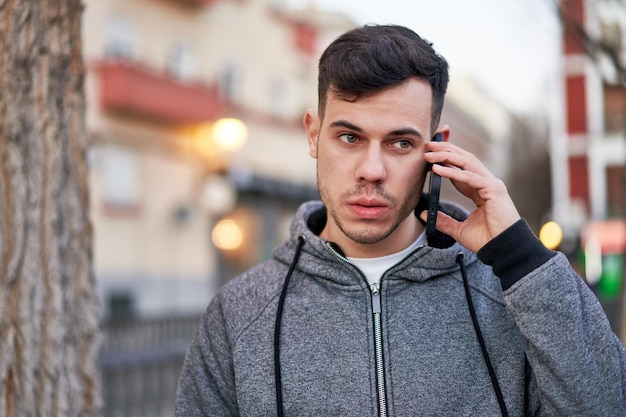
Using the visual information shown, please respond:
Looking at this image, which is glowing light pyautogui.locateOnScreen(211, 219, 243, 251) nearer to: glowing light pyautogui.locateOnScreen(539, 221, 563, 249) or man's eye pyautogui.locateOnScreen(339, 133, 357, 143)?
glowing light pyautogui.locateOnScreen(539, 221, 563, 249)

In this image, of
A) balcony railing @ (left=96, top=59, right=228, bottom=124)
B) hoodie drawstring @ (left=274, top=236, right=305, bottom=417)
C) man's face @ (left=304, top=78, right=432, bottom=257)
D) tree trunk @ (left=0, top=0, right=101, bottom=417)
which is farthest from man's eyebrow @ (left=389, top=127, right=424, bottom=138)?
balcony railing @ (left=96, top=59, right=228, bottom=124)

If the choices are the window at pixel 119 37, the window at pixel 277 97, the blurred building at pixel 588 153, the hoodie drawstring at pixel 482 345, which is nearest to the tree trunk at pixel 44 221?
the hoodie drawstring at pixel 482 345

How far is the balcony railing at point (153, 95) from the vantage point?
66.9ft

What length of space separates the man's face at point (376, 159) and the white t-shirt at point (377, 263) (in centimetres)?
11

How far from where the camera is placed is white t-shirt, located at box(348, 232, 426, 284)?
2.82 m

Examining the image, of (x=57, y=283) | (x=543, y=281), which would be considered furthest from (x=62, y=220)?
(x=543, y=281)

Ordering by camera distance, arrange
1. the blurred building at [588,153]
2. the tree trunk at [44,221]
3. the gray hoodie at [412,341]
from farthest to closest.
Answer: the blurred building at [588,153]
the tree trunk at [44,221]
the gray hoodie at [412,341]

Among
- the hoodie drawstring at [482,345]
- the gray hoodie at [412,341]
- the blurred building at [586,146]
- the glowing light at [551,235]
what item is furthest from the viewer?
the blurred building at [586,146]

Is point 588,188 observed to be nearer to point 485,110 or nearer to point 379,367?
point 379,367

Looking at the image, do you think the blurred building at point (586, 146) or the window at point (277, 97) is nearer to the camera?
the window at point (277, 97)

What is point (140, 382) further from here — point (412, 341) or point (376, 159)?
point (376, 159)

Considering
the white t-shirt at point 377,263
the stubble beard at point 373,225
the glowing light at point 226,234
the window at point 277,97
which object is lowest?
the glowing light at point 226,234

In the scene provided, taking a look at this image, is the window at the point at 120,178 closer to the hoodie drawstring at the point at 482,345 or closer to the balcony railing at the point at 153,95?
the balcony railing at the point at 153,95

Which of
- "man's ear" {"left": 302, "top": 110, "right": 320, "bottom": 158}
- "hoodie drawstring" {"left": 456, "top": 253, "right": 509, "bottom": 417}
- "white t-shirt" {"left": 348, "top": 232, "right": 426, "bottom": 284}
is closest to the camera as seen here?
"hoodie drawstring" {"left": 456, "top": 253, "right": 509, "bottom": 417}
